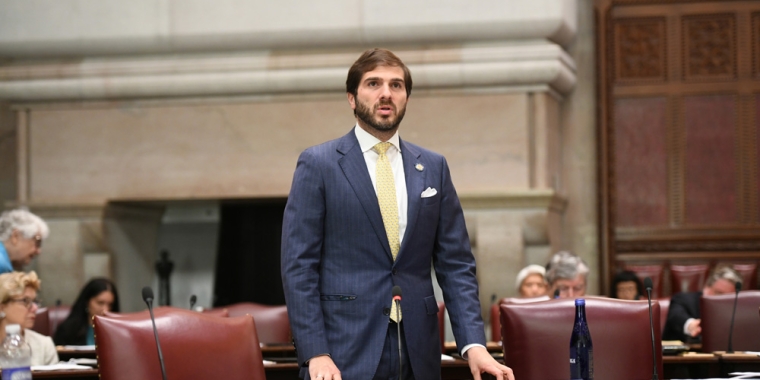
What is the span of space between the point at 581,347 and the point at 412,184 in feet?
2.31

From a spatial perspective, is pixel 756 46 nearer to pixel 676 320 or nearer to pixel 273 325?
pixel 676 320

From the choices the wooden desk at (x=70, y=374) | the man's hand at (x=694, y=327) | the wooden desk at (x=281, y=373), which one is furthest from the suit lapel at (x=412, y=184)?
the man's hand at (x=694, y=327)

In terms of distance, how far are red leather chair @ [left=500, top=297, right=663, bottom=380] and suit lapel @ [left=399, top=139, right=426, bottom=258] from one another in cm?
60

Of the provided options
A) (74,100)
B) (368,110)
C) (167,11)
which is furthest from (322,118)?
(368,110)

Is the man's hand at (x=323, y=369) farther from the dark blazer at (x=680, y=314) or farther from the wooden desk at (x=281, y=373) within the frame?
the dark blazer at (x=680, y=314)

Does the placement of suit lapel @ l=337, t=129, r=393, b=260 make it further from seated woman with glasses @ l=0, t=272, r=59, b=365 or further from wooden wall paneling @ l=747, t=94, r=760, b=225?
wooden wall paneling @ l=747, t=94, r=760, b=225

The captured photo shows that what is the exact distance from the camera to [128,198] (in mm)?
7852

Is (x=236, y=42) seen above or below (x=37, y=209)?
above

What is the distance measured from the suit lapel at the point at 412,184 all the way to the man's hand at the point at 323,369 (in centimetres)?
38

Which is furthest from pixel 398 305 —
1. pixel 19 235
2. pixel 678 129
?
pixel 678 129

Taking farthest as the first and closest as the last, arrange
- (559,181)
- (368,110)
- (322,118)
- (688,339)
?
(559,181)
(322,118)
(688,339)
(368,110)

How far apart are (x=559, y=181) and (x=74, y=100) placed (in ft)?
12.6

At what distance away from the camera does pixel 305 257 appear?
9.64ft

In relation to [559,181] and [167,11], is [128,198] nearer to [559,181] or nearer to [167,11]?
[167,11]
